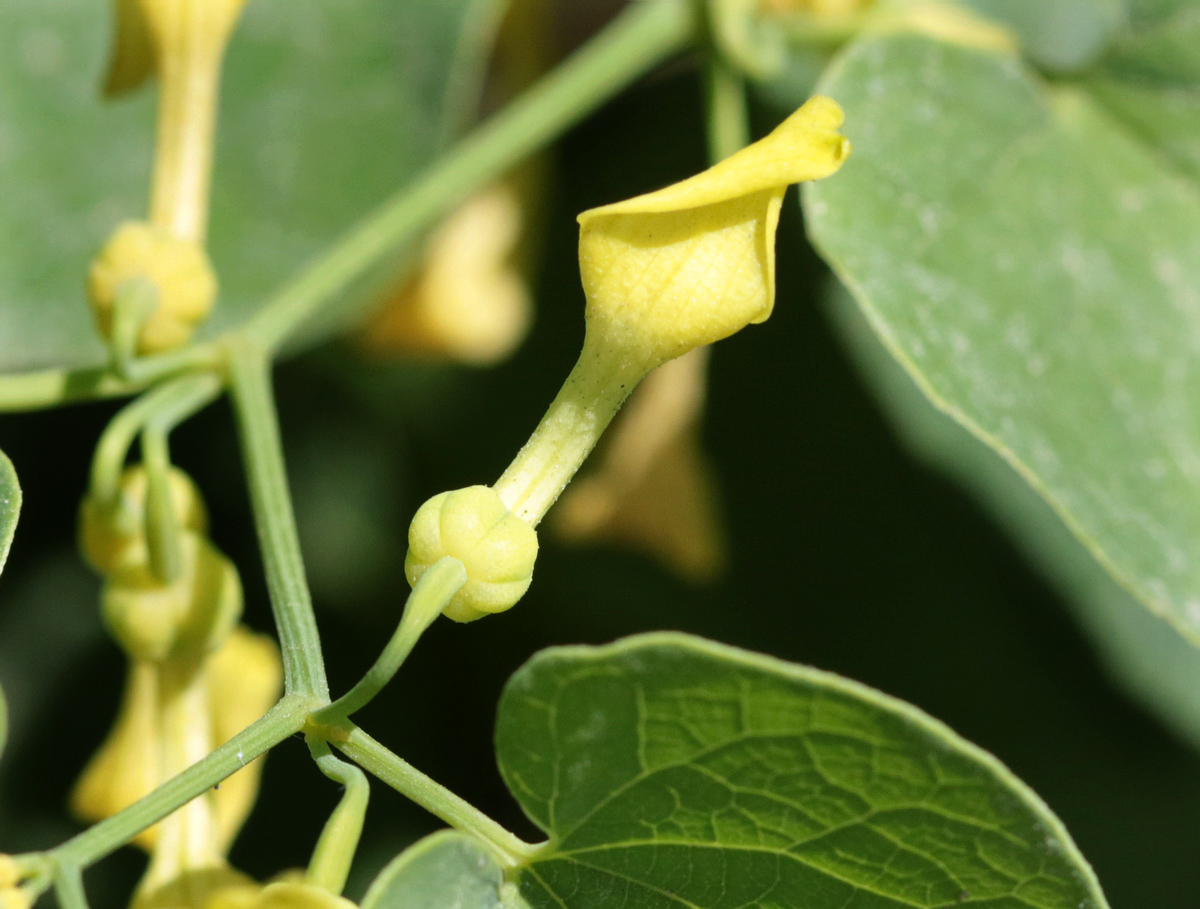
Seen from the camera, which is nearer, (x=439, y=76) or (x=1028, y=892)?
(x=1028, y=892)

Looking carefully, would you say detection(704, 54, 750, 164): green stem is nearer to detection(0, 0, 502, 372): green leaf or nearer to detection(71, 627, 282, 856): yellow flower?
detection(0, 0, 502, 372): green leaf

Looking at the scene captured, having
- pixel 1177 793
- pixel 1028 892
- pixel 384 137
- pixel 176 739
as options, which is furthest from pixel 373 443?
pixel 1028 892

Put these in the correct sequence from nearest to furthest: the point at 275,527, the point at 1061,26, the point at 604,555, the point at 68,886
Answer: the point at 68,886 < the point at 275,527 < the point at 1061,26 < the point at 604,555

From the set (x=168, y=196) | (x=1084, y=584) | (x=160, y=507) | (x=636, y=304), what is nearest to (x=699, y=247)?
(x=636, y=304)

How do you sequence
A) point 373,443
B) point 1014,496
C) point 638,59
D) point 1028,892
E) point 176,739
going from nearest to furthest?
1. point 1028,892
2. point 176,739
3. point 638,59
4. point 1014,496
5. point 373,443

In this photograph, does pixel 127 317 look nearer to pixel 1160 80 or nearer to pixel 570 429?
pixel 570 429

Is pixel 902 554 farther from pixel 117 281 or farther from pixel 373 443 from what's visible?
pixel 117 281

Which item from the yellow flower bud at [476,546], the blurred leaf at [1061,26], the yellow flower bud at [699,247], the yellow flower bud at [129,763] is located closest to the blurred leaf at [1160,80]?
the blurred leaf at [1061,26]
